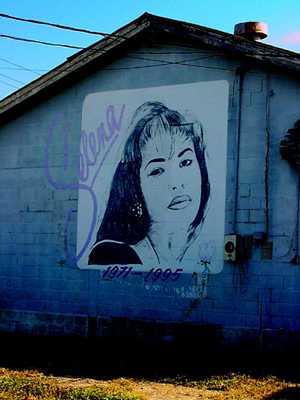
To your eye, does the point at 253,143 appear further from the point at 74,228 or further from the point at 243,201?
the point at 74,228

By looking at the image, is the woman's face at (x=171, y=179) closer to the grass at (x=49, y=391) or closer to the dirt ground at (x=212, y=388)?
the dirt ground at (x=212, y=388)

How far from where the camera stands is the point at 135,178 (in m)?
14.5

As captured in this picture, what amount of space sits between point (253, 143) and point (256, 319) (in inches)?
125

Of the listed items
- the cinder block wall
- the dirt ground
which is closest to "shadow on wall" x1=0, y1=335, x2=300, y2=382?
the dirt ground

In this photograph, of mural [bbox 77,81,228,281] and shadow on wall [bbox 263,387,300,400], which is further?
mural [bbox 77,81,228,281]

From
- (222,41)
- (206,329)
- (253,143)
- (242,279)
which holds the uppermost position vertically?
(222,41)

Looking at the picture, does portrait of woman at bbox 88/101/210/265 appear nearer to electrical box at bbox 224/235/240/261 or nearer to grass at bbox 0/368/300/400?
electrical box at bbox 224/235/240/261

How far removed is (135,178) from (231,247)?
8.48ft

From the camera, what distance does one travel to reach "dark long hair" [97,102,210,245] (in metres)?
14.2

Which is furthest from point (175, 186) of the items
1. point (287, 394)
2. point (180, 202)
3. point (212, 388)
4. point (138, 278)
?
point (287, 394)

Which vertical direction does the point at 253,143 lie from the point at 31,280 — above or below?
above

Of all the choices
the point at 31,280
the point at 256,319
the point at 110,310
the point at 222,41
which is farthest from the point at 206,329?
the point at 222,41

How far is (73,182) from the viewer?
15.1 metres

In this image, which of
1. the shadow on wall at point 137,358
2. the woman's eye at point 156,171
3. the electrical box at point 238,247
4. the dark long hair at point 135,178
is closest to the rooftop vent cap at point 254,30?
the dark long hair at point 135,178
